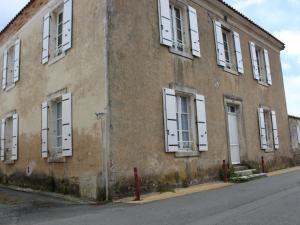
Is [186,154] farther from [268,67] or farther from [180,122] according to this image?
[268,67]

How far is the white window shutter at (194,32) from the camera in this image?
1012 cm

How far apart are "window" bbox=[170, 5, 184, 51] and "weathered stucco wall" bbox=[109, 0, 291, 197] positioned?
0.48m

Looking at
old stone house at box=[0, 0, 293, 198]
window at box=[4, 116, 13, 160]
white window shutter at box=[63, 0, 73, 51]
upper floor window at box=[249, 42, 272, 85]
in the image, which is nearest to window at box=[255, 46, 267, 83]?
upper floor window at box=[249, 42, 272, 85]

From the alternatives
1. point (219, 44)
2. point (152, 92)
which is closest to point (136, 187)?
point (152, 92)

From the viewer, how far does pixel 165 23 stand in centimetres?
925

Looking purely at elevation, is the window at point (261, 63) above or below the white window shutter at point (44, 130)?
above

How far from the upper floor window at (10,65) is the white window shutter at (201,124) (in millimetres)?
6339

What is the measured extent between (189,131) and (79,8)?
4.38 meters

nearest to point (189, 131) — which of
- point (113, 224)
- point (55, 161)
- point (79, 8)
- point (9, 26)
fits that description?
point (55, 161)

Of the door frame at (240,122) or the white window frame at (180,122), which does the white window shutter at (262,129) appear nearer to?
the door frame at (240,122)

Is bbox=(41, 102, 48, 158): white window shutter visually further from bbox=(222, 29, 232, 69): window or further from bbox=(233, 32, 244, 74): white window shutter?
bbox=(233, 32, 244, 74): white window shutter

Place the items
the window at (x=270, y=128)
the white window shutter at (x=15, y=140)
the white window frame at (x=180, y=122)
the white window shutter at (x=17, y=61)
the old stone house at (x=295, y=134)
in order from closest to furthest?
the white window frame at (x=180, y=122) < the white window shutter at (x=15, y=140) < the white window shutter at (x=17, y=61) < the window at (x=270, y=128) < the old stone house at (x=295, y=134)

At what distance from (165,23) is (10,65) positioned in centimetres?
655

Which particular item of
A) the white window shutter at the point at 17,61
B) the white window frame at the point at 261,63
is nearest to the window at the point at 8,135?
the white window shutter at the point at 17,61
